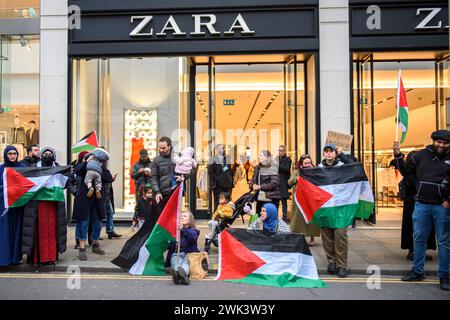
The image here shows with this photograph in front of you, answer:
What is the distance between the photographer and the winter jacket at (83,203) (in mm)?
7547

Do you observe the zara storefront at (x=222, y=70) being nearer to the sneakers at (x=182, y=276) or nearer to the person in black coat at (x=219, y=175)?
the person in black coat at (x=219, y=175)

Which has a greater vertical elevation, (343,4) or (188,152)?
(343,4)

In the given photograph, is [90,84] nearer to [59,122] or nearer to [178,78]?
[59,122]

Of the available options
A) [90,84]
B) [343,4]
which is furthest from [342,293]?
[90,84]

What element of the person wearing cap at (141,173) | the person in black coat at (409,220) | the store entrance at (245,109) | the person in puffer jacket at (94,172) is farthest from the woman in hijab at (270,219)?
the store entrance at (245,109)

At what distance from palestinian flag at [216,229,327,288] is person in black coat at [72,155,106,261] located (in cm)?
264

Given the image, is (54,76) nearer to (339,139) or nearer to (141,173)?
(141,173)

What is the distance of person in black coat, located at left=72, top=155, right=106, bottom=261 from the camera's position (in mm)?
7535

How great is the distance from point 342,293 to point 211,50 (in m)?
7.13

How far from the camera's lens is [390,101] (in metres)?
12.8

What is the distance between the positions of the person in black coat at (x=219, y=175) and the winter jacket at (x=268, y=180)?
6.77ft

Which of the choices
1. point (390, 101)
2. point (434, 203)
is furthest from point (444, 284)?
point (390, 101)
